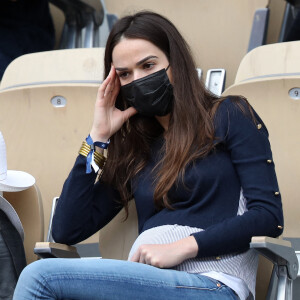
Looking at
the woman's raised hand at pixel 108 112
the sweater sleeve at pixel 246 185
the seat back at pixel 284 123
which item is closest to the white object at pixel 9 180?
the woman's raised hand at pixel 108 112

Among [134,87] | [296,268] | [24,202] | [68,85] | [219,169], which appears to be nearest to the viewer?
[296,268]

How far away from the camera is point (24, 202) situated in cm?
181

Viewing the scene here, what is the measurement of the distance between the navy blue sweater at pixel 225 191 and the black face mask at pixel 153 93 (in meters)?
0.12

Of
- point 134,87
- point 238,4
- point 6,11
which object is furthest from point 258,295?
point 6,11

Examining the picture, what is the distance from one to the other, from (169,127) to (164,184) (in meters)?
0.17

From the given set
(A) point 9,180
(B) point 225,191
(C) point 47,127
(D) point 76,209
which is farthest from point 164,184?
(C) point 47,127

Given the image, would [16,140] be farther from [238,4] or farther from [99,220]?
[238,4]

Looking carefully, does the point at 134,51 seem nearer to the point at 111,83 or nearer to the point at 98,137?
the point at 111,83

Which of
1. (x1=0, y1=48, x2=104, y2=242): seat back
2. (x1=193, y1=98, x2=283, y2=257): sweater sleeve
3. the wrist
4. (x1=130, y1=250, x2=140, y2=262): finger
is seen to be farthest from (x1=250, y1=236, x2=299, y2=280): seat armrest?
(x1=0, y1=48, x2=104, y2=242): seat back

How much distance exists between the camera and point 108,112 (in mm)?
1789

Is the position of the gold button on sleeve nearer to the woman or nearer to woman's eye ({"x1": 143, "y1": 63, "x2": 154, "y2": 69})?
the woman

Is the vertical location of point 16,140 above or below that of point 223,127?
below

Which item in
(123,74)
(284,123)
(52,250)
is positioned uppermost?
(123,74)

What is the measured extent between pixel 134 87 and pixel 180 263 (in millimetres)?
438
